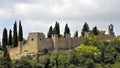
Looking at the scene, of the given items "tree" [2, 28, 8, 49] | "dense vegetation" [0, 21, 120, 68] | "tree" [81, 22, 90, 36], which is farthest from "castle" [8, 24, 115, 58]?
"tree" [81, 22, 90, 36]

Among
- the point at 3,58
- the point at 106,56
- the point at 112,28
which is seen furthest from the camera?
the point at 112,28

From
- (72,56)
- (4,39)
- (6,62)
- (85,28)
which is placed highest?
(85,28)

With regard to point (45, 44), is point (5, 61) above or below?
below

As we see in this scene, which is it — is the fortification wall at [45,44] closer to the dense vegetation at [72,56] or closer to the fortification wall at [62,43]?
the dense vegetation at [72,56]

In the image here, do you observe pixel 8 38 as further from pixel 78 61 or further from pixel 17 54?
pixel 78 61

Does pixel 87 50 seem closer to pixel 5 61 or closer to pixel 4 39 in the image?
pixel 4 39

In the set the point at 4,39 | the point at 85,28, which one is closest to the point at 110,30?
the point at 85,28

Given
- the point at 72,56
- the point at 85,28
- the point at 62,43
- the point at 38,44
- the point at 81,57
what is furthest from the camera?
the point at 85,28

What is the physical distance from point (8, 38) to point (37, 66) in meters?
9.32

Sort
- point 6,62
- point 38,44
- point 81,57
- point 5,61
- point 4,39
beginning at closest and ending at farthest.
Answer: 1. point 6,62
2. point 5,61
3. point 38,44
4. point 81,57
5. point 4,39

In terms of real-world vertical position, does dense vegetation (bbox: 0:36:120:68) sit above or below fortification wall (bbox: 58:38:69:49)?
below

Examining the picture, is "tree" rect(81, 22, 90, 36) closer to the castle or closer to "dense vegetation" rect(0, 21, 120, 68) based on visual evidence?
"dense vegetation" rect(0, 21, 120, 68)

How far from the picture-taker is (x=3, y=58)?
87.1 metres

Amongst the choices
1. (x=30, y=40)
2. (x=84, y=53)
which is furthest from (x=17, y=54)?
(x=84, y=53)
